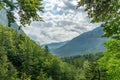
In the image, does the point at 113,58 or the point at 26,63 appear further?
the point at 26,63

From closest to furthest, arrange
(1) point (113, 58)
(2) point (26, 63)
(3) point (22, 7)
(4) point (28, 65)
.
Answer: (3) point (22, 7) < (1) point (113, 58) < (2) point (26, 63) < (4) point (28, 65)

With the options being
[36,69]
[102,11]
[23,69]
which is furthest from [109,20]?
[36,69]

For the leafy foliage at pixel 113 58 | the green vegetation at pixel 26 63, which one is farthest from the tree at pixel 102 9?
the green vegetation at pixel 26 63

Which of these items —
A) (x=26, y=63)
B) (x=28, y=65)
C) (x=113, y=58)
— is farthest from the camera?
(x=28, y=65)

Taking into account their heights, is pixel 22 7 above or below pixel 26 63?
below

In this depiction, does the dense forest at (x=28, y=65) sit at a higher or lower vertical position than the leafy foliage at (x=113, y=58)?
higher

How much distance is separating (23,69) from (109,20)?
12673cm

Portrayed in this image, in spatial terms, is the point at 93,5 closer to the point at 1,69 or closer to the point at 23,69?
the point at 1,69

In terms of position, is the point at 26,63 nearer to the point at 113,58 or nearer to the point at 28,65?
the point at 28,65

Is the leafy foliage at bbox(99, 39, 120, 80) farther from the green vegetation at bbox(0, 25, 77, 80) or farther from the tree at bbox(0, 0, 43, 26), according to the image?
the green vegetation at bbox(0, 25, 77, 80)

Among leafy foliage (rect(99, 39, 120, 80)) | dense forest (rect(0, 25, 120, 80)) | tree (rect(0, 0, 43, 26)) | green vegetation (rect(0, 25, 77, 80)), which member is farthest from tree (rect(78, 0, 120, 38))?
green vegetation (rect(0, 25, 77, 80))

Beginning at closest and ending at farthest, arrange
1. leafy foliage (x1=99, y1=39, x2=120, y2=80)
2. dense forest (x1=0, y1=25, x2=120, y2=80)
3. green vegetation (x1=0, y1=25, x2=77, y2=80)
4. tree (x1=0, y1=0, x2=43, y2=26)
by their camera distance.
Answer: tree (x1=0, y1=0, x2=43, y2=26), leafy foliage (x1=99, y1=39, x2=120, y2=80), dense forest (x1=0, y1=25, x2=120, y2=80), green vegetation (x1=0, y1=25, x2=77, y2=80)

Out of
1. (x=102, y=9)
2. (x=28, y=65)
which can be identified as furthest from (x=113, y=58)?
(x=28, y=65)

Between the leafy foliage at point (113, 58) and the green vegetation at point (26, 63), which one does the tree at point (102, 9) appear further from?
the green vegetation at point (26, 63)
